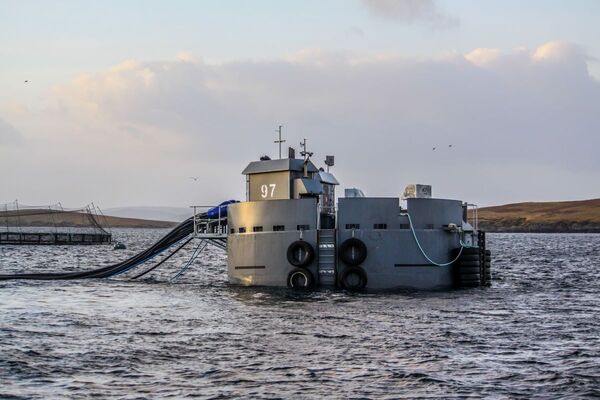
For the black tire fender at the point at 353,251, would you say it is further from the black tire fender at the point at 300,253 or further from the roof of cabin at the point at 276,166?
the roof of cabin at the point at 276,166

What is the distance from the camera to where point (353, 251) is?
32.8 meters

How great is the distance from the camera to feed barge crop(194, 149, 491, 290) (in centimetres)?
3272

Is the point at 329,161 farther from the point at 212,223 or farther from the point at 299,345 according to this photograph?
the point at 299,345

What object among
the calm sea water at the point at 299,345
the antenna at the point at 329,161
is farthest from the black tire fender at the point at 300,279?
the antenna at the point at 329,161

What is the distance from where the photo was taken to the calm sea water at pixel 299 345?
52.5 feet

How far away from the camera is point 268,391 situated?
15.6 metres

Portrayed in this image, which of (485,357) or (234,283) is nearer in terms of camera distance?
(485,357)

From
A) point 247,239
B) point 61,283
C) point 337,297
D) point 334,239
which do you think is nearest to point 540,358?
point 337,297

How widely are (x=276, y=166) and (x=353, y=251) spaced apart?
6.44m

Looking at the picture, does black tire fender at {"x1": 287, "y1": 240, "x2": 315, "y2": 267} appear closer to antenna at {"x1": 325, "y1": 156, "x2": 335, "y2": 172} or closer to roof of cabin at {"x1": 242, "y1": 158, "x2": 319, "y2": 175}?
roof of cabin at {"x1": 242, "y1": 158, "x2": 319, "y2": 175}

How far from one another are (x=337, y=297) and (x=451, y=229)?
667cm

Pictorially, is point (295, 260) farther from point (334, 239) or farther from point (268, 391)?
point (268, 391)

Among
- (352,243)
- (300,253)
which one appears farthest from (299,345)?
(300,253)

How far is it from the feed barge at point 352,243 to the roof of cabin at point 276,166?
0.23 metres
